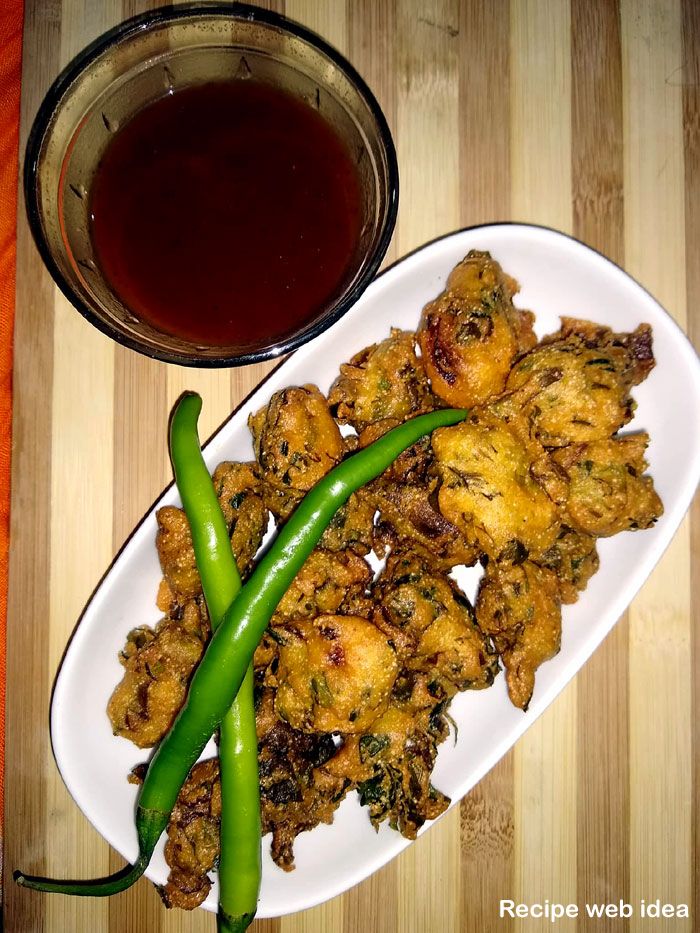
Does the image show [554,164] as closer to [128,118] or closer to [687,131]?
[687,131]

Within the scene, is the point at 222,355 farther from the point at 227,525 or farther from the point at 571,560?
the point at 571,560

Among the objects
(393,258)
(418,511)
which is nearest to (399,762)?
(418,511)

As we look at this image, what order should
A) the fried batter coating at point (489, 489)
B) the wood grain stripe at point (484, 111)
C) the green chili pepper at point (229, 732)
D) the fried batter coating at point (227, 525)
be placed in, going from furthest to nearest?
the wood grain stripe at point (484, 111) < the fried batter coating at point (227, 525) < the green chili pepper at point (229, 732) < the fried batter coating at point (489, 489)

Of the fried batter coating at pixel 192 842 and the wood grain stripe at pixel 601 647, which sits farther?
the wood grain stripe at pixel 601 647

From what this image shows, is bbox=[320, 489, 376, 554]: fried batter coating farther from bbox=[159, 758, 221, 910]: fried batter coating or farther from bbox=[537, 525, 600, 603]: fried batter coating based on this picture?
bbox=[159, 758, 221, 910]: fried batter coating

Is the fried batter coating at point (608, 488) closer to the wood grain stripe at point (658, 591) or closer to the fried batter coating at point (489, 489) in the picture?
the fried batter coating at point (489, 489)

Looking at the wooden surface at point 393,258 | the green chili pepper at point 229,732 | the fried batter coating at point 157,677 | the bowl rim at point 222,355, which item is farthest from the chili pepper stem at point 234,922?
the bowl rim at point 222,355
